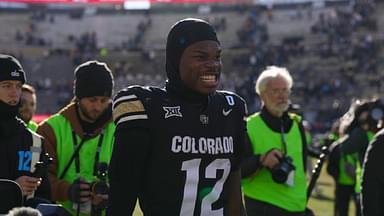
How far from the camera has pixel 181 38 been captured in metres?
2.94

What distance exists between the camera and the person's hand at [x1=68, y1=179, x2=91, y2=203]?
3836 mm

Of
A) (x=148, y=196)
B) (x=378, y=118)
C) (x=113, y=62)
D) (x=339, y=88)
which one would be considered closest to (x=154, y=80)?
(x=113, y=62)

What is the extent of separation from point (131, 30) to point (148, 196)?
47.2 metres

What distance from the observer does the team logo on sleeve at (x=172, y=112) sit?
114 inches

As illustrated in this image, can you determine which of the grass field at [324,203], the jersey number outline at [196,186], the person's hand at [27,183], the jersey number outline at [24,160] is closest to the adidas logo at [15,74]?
the jersey number outline at [24,160]

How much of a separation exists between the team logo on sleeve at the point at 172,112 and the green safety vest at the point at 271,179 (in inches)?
85.3

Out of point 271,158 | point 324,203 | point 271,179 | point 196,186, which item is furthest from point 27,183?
point 324,203

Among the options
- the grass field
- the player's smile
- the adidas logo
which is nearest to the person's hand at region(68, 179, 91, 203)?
the adidas logo

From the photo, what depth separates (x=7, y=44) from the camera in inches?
1817

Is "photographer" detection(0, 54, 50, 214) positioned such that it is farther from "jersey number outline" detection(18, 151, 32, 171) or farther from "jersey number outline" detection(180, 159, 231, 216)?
"jersey number outline" detection(180, 159, 231, 216)

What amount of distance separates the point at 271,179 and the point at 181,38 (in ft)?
7.48

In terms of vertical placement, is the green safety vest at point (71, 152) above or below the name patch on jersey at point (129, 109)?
below

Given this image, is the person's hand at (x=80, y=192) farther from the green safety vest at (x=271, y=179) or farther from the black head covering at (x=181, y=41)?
the green safety vest at (x=271, y=179)

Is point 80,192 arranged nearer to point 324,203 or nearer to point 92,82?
point 92,82
